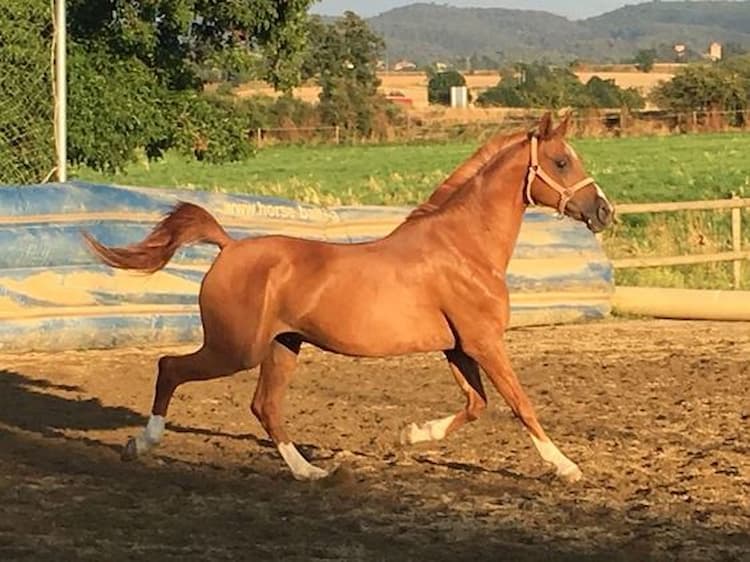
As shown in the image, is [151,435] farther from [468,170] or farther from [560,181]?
[560,181]

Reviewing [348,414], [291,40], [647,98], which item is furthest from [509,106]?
[348,414]

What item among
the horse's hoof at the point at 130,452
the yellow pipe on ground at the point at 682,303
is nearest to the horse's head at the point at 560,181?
the horse's hoof at the point at 130,452

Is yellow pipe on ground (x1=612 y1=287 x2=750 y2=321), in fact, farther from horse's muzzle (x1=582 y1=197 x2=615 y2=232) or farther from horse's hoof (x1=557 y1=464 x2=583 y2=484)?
horse's hoof (x1=557 y1=464 x2=583 y2=484)

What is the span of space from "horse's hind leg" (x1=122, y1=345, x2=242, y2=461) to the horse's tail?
0.51 metres

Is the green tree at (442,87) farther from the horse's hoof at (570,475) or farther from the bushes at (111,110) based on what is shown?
the horse's hoof at (570,475)

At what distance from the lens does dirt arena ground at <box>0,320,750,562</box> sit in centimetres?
594

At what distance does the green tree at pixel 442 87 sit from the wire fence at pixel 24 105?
316ft

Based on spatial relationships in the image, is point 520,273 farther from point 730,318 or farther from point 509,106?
point 509,106

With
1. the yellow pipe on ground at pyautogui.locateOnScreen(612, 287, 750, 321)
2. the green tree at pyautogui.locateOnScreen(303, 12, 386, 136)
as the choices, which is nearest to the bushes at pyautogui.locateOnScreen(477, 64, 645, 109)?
the green tree at pyautogui.locateOnScreen(303, 12, 386, 136)

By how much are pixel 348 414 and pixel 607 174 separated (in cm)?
3173

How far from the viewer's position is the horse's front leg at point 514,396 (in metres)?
7.18

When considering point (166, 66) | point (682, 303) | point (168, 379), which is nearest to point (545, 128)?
point (168, 379)

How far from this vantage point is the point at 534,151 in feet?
24.8

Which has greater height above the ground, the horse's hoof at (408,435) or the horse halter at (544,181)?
the horse halter at (544,181)
